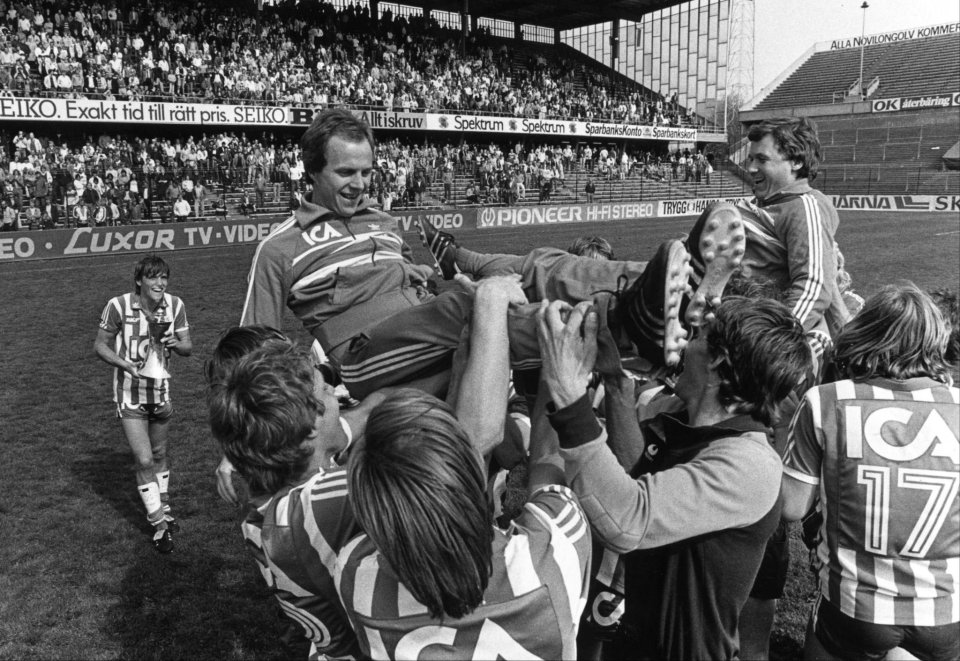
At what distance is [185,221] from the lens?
2159 cm

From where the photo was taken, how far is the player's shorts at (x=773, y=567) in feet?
10.5

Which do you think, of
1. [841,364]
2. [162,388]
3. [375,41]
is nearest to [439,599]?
[841,364]

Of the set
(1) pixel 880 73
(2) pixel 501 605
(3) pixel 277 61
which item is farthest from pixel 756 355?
(1) pixel 880 73

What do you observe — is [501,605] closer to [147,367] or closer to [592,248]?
[592,248]

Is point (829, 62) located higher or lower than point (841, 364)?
higher

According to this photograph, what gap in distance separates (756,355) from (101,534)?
503 centimetres

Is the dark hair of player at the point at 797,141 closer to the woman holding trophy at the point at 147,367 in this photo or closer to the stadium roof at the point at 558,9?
the woman holding trophy at the point at 147,367

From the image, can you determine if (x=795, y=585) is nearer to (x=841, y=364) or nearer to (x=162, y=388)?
(x=841, y=364)

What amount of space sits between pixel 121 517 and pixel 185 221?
1752 cm

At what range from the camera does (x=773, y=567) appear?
3.23 m

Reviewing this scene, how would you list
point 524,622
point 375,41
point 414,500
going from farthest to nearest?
point 375,41
point 524,622
point 414,500

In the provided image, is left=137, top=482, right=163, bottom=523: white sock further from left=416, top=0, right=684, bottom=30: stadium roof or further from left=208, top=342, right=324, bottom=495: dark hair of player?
left=416, top=0, right=684, bottom=30: stadium roof

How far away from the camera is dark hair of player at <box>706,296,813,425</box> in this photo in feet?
7.23

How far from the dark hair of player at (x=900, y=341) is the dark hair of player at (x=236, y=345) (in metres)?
2.05
